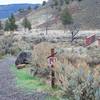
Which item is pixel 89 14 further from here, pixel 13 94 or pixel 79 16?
pixel 13 94

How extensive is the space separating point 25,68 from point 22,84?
5847 mm

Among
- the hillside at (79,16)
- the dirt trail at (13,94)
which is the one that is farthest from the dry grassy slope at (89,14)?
the dirt trail at (13,94)

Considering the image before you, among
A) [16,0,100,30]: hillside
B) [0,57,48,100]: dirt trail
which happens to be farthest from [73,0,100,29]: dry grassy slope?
[0,57,48,100]: dirt trail

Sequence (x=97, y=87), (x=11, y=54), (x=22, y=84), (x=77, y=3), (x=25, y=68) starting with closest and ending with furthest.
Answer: (x=97, y=87)
(x=22, y=84)
(x=25, y=68)
(x=11, y=54)
(x=77, y=3)

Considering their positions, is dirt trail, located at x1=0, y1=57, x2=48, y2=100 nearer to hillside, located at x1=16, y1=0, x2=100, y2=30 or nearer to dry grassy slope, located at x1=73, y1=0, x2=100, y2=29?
dry grassy slope, located at x1=73, y1=0, x2=100, y2=29

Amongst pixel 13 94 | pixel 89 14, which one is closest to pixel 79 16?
pixel 89 14

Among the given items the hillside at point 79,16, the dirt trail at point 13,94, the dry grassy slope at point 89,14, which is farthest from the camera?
the hillside at point 79,16

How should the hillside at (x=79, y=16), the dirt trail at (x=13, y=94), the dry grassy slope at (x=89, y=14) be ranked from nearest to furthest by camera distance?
the dirt trail at (x=13, y=94), the dry grassy slope at (x=89, y=14), the hillside at (x=79, y=16)

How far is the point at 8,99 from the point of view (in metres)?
13.7

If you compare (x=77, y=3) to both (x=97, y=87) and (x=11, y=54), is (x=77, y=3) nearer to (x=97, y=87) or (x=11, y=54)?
(x=11, y=54)

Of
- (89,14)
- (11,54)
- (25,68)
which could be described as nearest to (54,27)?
(89,14)

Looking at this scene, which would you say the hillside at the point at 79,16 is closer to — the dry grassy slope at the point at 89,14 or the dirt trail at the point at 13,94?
the dry grassy slope at the point at 89,14

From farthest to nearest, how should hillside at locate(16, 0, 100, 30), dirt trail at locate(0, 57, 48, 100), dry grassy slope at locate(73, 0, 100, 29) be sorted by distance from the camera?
hillside at locate(16, 0, 100, 30), dry grassy slope at locate(73, 0, 100, 29), dirt trail at locate(0, 57, 48, 100)

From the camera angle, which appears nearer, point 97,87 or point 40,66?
point 97,87
